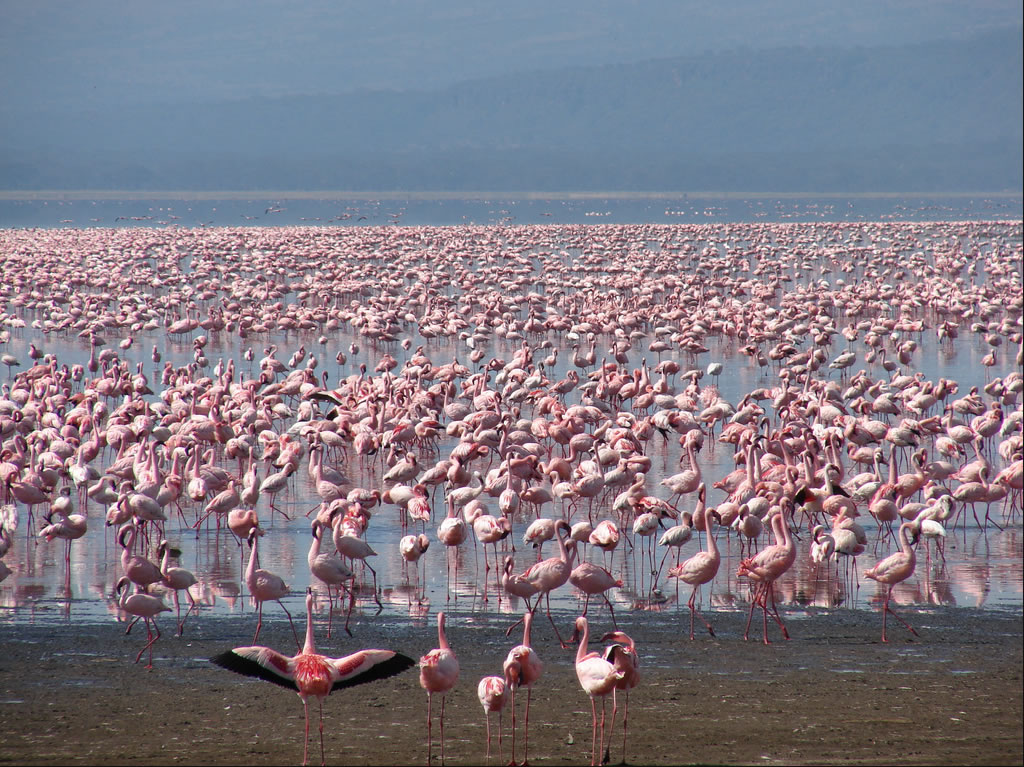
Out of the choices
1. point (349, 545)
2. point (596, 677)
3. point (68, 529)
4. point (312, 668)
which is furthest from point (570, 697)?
point (68, 529)

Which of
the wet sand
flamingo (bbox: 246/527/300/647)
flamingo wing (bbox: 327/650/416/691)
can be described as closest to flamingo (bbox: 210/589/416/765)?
flamingo wing (bbox: 327/650/416/691)

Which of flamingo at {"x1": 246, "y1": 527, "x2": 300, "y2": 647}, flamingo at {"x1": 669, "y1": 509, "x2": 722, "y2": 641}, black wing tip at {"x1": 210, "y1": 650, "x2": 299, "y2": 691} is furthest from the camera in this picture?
flamingo at {"x1": 669, "y1": 509, "x2": 722, "y2": 641}

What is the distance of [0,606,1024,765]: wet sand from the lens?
17.1 feet

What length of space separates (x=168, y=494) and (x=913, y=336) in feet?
44.2

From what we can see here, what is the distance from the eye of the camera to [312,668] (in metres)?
5.18

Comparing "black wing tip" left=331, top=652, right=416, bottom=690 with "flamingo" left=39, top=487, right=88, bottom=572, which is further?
"flamingo" left=39, top=487, right=88, bottom=572

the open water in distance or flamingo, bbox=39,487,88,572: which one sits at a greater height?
flamingo, bbox=39,487,88,572

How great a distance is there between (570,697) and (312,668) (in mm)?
1453

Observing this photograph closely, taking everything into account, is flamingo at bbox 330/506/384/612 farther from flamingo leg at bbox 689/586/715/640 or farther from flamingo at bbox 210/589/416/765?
flamingo at bbox 210/589/416/765

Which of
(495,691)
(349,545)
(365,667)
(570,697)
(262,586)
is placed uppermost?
(349,545)

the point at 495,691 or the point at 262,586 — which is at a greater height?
the point at 262,586

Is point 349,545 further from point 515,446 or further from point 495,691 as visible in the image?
point 495,691

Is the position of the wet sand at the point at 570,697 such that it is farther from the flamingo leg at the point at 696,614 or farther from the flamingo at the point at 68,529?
the flamingo at the point at 68,529

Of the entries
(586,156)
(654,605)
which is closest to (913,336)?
(654,605)
